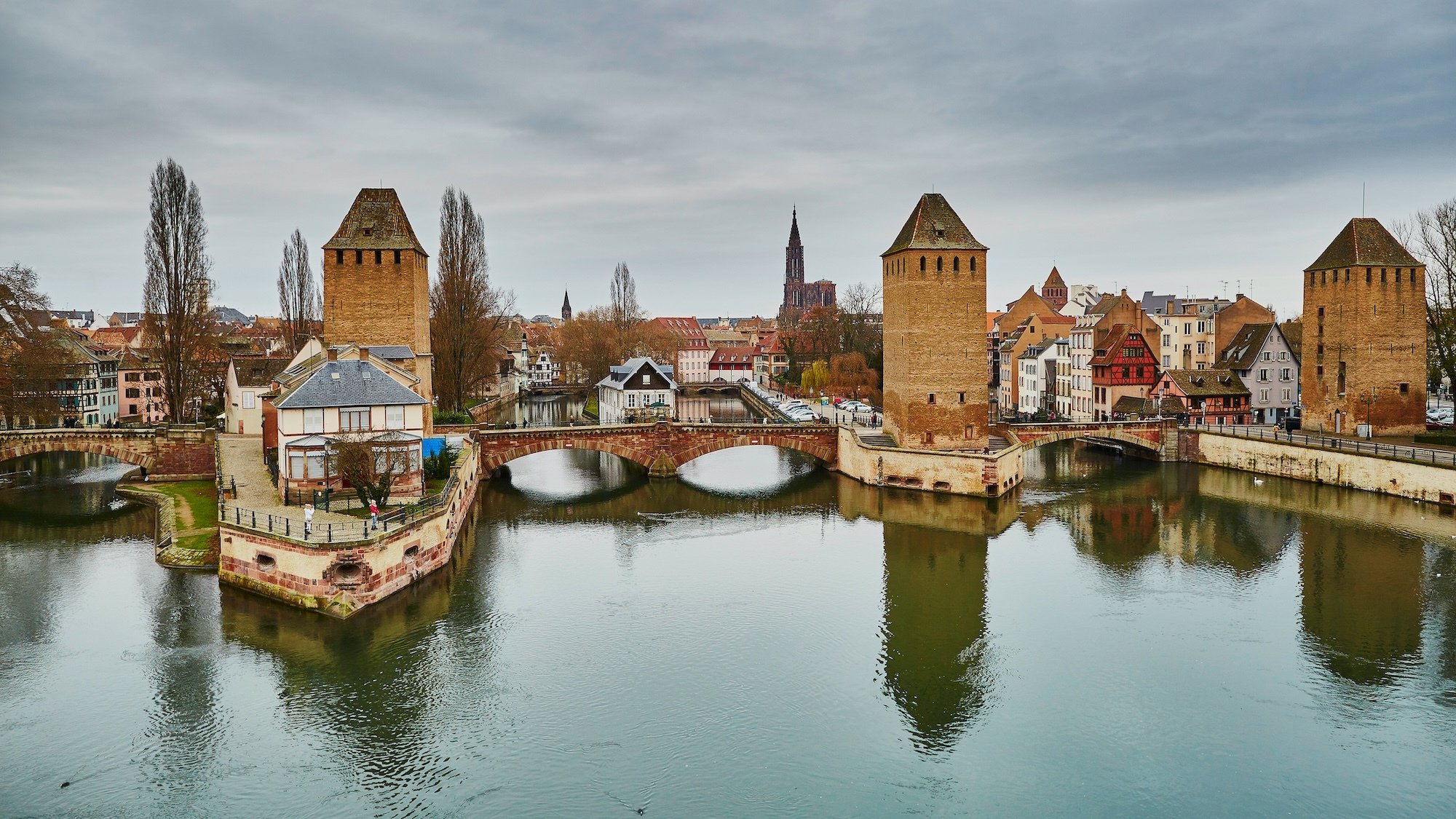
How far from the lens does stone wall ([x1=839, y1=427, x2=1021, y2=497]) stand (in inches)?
1609

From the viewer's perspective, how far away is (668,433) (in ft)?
153

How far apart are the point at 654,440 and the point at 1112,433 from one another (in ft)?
74.6

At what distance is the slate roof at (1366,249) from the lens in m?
46.2

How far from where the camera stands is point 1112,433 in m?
49.8

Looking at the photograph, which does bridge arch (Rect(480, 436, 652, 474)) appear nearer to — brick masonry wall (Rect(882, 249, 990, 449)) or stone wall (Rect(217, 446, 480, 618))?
brick masonry wall (Rect(882, 249, 990, 449))

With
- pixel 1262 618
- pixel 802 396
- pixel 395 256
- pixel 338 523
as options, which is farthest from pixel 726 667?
pixel 802 396

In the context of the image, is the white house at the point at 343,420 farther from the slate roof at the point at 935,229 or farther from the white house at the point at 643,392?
the white house at the point at 643,392

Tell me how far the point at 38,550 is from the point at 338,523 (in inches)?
536

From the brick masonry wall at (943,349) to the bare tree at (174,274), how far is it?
109 ft

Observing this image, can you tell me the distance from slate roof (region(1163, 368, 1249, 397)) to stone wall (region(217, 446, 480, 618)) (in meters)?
43.2

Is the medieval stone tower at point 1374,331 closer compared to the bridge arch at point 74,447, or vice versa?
the bridge arch at point 74,447

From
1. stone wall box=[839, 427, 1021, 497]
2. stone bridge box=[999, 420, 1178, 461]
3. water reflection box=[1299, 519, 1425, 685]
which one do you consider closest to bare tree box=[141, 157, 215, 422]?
stone wall box=[839, 427, 1021, 497]

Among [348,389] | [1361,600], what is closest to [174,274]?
[348,389]

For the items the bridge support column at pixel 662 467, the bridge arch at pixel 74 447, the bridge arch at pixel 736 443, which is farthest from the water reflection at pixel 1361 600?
the bridge arch at pixel 74 447
